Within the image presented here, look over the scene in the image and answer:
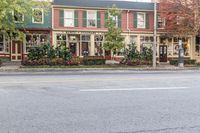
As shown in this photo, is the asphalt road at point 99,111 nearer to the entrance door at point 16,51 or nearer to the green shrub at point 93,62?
the green shrub at point 93,62

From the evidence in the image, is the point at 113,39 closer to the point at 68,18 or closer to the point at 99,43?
the point at 99,43

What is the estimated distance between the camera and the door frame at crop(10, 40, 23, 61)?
4456cm

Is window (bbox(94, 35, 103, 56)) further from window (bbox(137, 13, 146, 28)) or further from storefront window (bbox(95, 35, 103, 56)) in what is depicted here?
window (bbox(137, 13, 146, 28))

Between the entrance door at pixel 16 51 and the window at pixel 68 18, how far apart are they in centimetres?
580

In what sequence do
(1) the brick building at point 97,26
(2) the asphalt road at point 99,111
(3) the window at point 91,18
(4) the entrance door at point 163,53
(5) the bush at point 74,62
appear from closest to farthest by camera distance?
(2) the asphalt road at point 99,111 < (5) the bush at point 74,62 < (1) the brick building at point 97,26 < (3) the window at point 91,18 < (4) the entrance door at point 163,53

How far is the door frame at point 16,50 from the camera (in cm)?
4456

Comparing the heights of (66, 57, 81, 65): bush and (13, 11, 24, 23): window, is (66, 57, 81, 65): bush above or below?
below

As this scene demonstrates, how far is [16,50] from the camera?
147 ft

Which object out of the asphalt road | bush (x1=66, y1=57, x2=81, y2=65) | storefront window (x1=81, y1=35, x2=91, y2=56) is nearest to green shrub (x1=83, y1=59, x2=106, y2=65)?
bush (x1=66, y1=57, x2=81, y2=65)

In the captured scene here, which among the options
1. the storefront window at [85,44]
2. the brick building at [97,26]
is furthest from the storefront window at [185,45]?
the storefront window at [85,44]

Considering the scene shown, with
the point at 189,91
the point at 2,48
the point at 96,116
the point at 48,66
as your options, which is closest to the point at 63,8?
the point at 2,48

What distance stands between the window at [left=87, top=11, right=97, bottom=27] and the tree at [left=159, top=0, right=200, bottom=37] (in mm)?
7739

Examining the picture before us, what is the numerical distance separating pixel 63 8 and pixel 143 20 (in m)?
10.2

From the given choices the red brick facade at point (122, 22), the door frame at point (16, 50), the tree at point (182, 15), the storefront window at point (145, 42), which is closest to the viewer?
the tree at point (182, 15)
